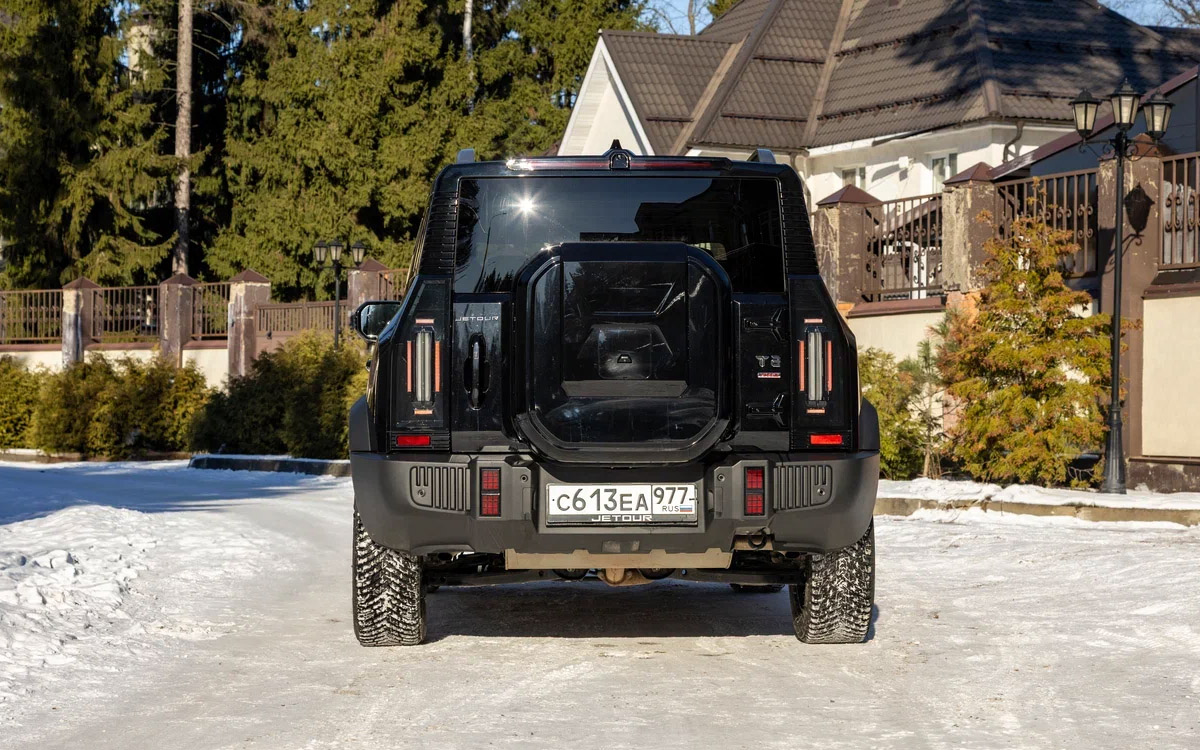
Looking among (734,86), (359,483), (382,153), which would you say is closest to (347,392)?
(734,86)

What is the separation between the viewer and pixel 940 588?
33.4 feet

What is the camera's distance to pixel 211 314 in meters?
33.8

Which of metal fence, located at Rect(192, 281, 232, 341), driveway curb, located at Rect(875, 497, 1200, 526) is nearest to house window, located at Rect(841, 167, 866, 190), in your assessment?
metal fence, located at Rect(192, 281, 232, 341)

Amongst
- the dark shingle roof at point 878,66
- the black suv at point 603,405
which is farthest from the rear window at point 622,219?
the dark shingle roof at point 878,66

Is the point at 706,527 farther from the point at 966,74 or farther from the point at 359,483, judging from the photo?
the point at 966,74

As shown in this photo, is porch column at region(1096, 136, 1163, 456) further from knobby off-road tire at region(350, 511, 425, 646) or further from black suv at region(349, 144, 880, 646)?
knobby off-road tire at region(350, 511, 425, 646)

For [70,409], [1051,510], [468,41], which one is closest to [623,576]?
[1051,510]

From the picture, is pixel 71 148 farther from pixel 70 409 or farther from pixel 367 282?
pixel 70 409

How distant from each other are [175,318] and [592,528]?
28.5m

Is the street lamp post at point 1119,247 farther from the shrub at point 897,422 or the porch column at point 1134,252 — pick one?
the shrub at point 897,422

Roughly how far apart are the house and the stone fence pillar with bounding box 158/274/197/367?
1048 centimetres

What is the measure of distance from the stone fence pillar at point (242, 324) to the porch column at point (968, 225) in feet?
57.9

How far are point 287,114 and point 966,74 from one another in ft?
74.9

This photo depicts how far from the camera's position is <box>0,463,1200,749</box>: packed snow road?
5906mm
